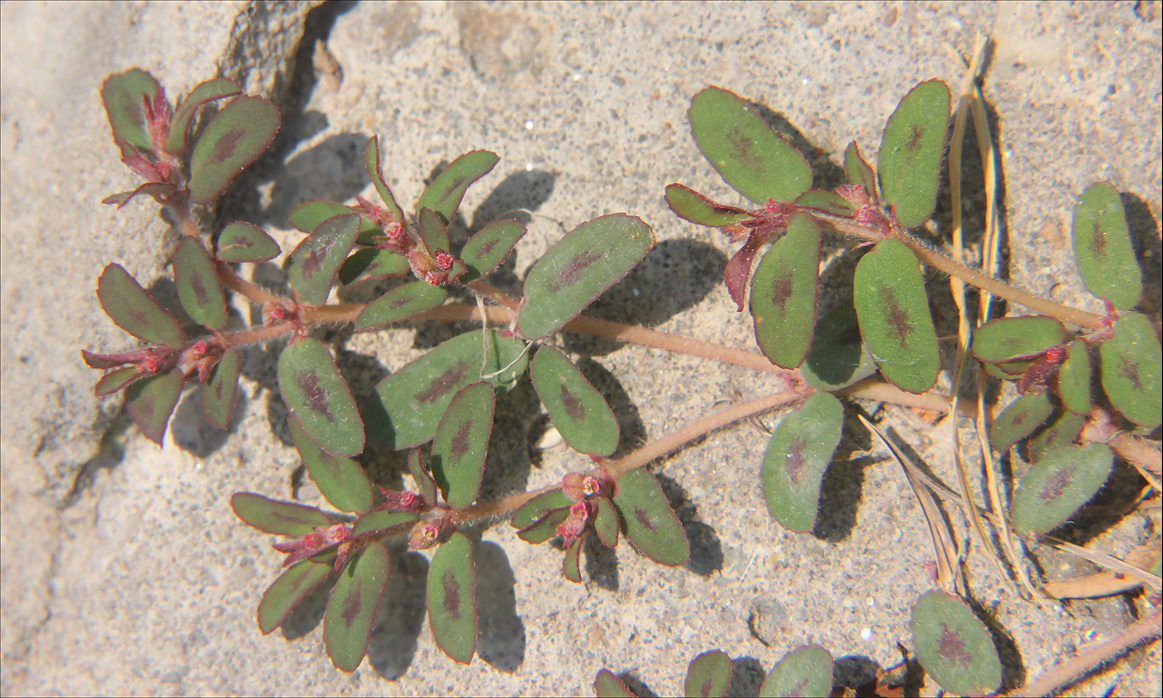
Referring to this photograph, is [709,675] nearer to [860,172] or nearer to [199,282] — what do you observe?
[860,172]

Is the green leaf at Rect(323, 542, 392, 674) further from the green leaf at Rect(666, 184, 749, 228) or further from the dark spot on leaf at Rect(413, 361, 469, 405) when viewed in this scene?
the green leaf at Rect(666, 184, 749, 228)

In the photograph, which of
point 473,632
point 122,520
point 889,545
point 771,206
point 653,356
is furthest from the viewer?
point 122,520

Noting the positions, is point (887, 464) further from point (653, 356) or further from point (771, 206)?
point (771, 206)

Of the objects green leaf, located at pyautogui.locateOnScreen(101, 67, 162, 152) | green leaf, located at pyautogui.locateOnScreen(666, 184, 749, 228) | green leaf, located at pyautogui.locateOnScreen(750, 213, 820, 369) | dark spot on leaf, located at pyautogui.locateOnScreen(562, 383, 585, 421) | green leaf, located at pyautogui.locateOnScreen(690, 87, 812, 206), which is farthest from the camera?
green leaf, located at pyautogui.locateOnScreen(101, 67, 162, 152)

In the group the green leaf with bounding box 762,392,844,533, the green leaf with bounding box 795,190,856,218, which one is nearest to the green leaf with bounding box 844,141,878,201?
the green leaf with bounding box 795,190,856,218

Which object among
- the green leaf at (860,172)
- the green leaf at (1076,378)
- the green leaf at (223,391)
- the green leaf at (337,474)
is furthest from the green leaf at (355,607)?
the green leaf at (1076,378)

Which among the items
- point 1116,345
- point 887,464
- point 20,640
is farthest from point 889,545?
point 20,640
